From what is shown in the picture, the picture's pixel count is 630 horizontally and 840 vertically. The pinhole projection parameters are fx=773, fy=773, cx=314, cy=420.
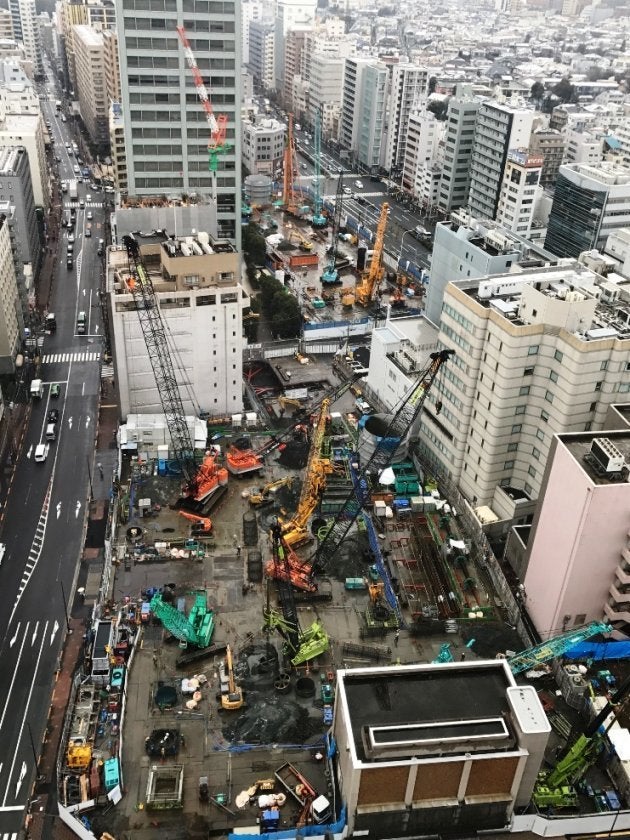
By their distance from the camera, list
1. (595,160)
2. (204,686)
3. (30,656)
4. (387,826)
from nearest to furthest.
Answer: (387,826) → (204,686) → (30,656) → (595,160)

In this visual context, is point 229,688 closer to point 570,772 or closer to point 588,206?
point 570,772

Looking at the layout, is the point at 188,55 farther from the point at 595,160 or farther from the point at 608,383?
the point at 595,160

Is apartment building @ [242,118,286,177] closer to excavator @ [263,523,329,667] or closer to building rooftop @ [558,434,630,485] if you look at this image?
excavator @ [263,523,329,667]

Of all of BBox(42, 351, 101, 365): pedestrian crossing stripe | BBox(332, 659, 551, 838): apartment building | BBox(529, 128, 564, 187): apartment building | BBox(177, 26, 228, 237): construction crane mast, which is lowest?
BBox(42, 351, 101, 365): pedestrian crossing stripe

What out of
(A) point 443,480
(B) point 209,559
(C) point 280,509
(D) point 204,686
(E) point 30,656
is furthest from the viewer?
(A) point 443,480

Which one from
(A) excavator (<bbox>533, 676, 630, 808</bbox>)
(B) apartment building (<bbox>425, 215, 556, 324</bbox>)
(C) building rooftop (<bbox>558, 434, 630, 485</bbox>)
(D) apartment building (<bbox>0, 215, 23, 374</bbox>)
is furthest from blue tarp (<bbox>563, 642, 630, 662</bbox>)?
(D) apartment building (<bbox>0, 215, 23, 374</bbox>)

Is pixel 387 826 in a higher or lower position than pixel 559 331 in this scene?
lower

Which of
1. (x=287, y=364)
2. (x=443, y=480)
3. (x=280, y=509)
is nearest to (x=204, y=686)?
(x=280, y=509)
